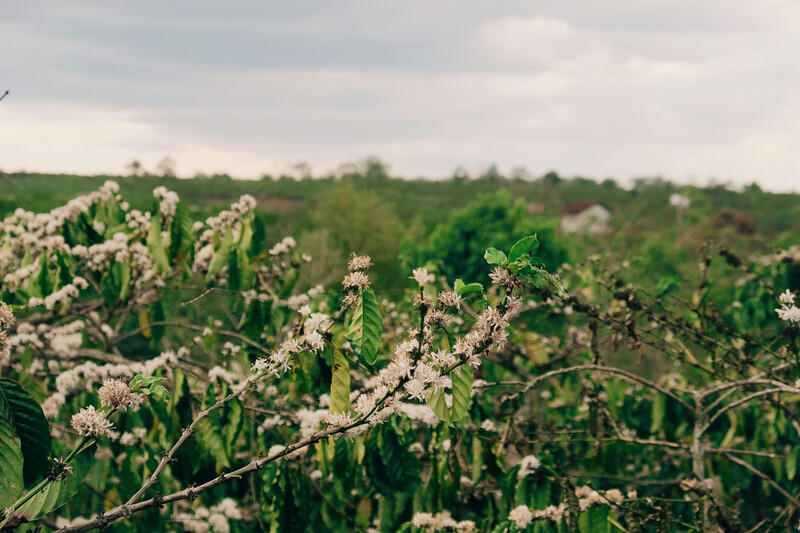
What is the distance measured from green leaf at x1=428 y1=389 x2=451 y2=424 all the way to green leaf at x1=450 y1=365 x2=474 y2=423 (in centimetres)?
2

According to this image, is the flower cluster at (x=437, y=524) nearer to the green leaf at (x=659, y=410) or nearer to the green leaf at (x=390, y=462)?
the green leaf at (x=390, y=462)

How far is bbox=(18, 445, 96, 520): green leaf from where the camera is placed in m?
1.56

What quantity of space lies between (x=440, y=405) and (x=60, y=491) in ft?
3.11

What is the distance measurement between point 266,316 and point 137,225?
39.6 inches

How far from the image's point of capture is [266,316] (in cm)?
353

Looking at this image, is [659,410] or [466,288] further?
[659,410]

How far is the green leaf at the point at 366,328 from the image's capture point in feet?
5.72

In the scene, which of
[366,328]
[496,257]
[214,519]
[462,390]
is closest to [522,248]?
[496,257]

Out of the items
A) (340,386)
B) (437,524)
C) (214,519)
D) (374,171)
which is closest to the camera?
(340,386)

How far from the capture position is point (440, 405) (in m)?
1.62

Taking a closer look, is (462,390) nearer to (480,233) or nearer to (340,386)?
(340,386)

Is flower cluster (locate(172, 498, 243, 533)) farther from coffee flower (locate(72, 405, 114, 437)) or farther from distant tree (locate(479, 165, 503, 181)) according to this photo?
distant tree (locate(479, 165, 503, 181))

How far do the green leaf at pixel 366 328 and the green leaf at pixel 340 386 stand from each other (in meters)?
0.20

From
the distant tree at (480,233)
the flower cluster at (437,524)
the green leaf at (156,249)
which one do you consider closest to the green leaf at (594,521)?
the flower cluster at (437,524)
